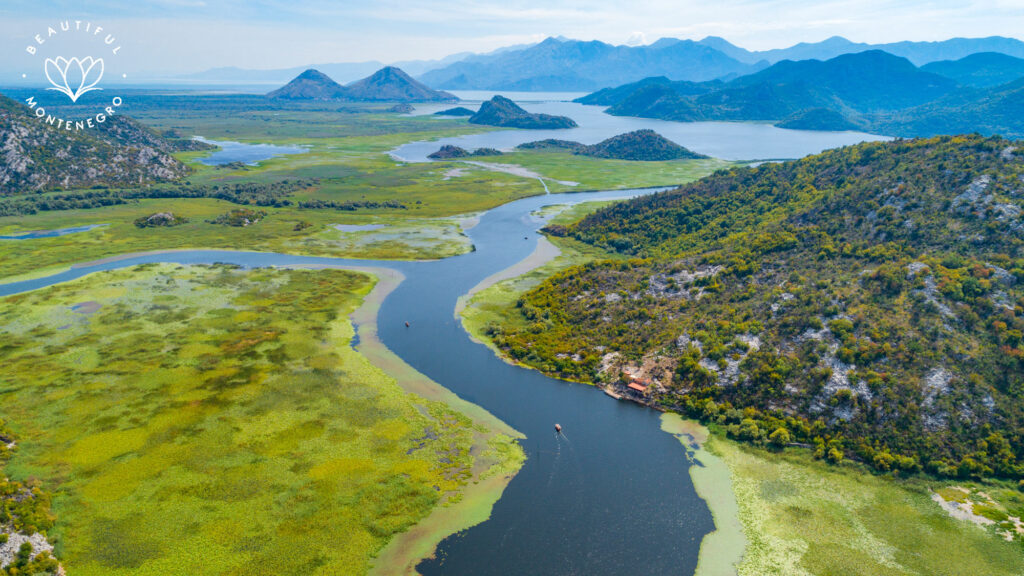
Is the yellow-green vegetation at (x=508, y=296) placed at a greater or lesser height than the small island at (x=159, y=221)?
lesser

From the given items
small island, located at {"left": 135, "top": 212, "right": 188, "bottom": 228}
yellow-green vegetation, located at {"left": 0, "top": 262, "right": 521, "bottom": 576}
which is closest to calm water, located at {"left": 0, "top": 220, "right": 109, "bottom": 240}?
small island, located at {"left": 135, "top": 212, "right": 188, "bottom": 228}

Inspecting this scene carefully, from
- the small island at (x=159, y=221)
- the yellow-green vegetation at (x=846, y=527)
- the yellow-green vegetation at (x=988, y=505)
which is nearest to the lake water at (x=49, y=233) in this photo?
the small island at (x=159, y=221)

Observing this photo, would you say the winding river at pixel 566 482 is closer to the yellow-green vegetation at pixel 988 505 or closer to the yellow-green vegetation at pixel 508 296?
the yellow-green vegetation at pixel 508 296

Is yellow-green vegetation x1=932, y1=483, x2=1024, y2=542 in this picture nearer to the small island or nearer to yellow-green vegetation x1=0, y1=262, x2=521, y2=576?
yellow-green vegetation x1=0, y1=262, x2=521, y2=576

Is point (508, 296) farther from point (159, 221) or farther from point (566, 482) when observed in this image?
point (159, 221)

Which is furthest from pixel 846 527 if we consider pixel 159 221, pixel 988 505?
pixel 159 221
